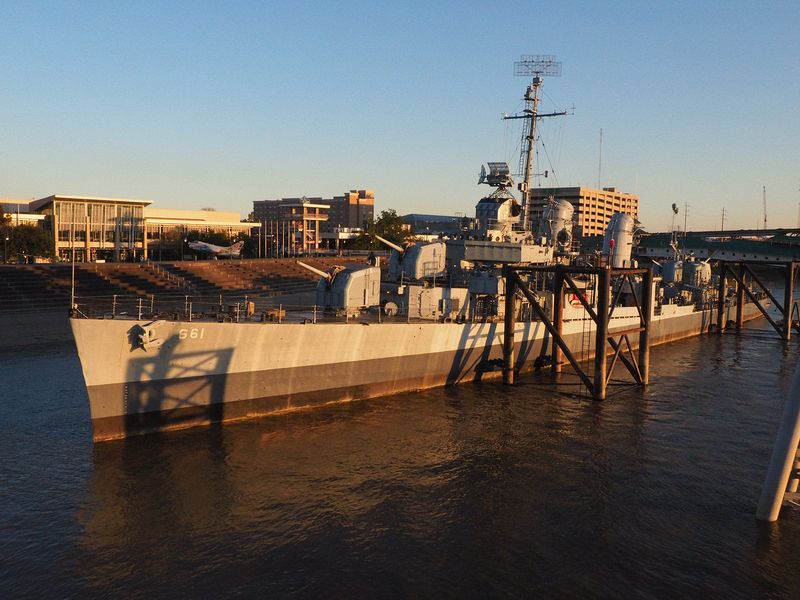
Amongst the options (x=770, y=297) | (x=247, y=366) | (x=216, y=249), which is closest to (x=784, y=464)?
(x=247, y=366)

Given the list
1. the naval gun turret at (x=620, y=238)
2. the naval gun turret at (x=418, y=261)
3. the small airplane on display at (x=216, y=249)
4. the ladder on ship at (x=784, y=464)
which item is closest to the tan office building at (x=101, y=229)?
the small airplane on display at (x=216, y=249)

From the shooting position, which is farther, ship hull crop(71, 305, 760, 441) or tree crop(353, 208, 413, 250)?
tree crop(353, 208, 413, 250)

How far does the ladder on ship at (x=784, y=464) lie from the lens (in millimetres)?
14055

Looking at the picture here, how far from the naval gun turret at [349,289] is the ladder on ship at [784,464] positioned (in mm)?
17340

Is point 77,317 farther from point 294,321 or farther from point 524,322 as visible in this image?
point 524,322

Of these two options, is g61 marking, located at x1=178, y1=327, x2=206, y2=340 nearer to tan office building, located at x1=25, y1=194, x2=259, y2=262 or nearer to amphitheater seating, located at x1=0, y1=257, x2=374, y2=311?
amphitheater seating, located at x1=0, y1=257, x2=374, y2=311

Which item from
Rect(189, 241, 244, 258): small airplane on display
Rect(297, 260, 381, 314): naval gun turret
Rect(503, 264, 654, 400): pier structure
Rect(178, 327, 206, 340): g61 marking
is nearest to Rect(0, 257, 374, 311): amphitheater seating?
Rect(189, 241, 244, 258): small airplane on display

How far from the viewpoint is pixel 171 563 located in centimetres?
1343

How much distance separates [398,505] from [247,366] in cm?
915

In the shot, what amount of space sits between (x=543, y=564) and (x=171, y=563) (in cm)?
840

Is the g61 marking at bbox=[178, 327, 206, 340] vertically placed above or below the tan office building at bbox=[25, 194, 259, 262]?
below

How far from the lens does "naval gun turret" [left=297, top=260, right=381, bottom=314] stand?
27.6m

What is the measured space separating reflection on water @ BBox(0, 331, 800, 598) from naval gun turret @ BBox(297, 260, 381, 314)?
4631 millimetres

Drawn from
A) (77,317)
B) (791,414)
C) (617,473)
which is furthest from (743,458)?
(77,317)
